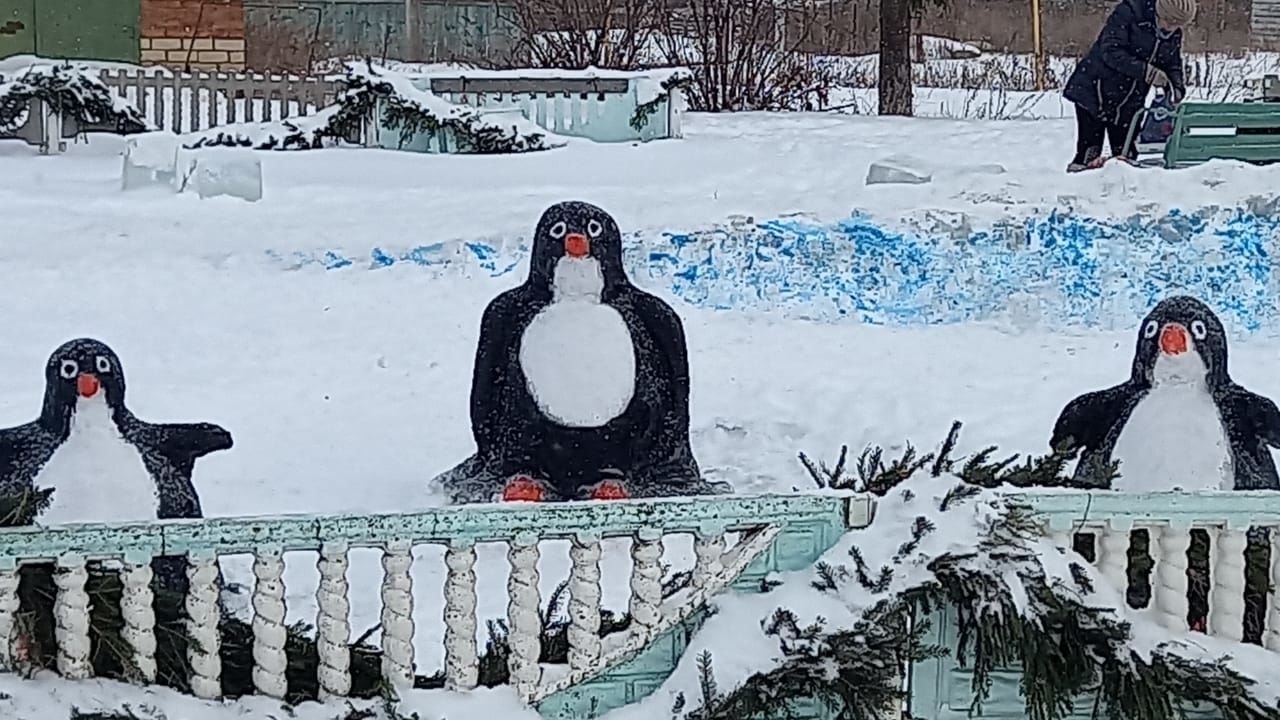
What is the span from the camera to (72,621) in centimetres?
334

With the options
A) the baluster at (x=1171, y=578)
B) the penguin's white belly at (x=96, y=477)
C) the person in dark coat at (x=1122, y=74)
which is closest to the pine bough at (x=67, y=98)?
the person in dark coat at (x=1122, y=74)

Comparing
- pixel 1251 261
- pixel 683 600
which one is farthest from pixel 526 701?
pixel 1251 261

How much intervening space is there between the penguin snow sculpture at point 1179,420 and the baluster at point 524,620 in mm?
1917

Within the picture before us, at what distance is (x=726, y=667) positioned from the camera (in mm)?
3451

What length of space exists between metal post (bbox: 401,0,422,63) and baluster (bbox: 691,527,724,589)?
2212cm

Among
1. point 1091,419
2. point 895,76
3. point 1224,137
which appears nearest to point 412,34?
point 895,76

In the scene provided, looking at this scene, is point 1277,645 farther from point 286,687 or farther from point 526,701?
point 286,687

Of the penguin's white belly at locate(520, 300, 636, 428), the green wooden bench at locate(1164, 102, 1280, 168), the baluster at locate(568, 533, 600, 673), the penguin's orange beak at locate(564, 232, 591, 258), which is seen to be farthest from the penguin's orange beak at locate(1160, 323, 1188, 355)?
the green wooden bench at locate(1164, 102, 1280, 168)

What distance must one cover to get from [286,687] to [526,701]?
449 mm

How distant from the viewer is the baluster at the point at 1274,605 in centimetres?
358

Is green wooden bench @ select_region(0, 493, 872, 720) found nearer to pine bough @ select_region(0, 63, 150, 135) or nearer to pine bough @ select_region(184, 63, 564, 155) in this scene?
pine bough @ select_region(184, 63, 564, 155)

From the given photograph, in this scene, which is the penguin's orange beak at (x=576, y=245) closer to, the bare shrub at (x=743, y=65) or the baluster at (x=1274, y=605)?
the baluster at (x=1274, y=605)

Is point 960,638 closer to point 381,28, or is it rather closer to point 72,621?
point 72,621

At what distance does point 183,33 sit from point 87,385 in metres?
18.8
